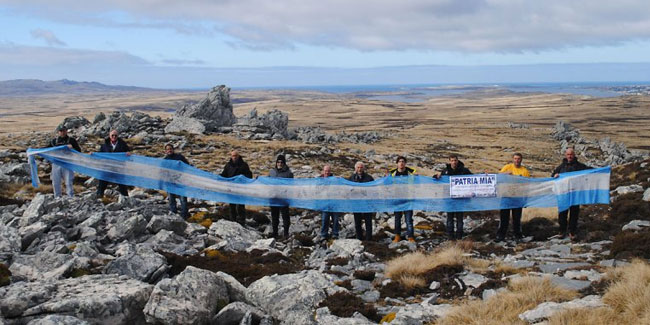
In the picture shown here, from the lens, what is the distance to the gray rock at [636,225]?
13.2 metres

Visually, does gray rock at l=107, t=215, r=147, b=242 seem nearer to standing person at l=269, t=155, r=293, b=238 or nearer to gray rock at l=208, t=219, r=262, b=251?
gray rock at l=208, t=219, r=262, b=251

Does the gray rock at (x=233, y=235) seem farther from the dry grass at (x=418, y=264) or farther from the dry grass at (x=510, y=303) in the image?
the dry grass at (x=510, y=303)

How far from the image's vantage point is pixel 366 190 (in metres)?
14.5

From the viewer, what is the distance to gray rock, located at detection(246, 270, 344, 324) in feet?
25.7

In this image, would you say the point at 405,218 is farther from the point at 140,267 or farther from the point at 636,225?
the point at 140,267

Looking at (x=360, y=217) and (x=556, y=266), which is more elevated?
(x=360, y=217)

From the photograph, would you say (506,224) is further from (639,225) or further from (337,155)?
(337,155)

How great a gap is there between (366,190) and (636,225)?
24.7 feet

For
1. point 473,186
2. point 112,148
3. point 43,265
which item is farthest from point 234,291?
point 112,148

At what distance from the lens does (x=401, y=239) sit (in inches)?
559

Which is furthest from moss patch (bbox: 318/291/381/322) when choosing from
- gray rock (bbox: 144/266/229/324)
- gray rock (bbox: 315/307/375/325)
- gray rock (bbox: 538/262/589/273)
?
gray rock (bbox: 538/262/589/273)

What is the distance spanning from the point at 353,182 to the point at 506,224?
4.56 meters

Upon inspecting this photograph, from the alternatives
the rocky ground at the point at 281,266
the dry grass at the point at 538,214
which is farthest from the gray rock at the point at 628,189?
the dry grass at the point at 538,214

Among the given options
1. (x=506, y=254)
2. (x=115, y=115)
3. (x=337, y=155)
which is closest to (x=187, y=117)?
(x=115, y=115)
